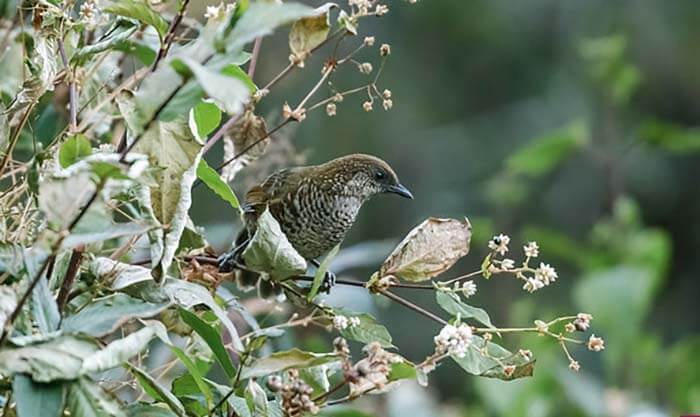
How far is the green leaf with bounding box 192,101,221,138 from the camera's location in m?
1.48

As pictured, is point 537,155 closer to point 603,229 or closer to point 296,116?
point 603,229

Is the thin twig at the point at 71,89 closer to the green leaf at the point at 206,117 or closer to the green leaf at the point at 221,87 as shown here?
the green leaf at the point at 206,117

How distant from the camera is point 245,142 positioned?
181 centimetres

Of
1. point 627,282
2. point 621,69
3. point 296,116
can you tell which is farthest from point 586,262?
point 296,116

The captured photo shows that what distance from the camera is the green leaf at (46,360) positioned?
1098 mm

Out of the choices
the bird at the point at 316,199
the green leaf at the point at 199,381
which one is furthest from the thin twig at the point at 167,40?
the bird at the point at 316,199

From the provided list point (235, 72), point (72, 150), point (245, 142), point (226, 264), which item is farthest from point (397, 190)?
point (72, 150)

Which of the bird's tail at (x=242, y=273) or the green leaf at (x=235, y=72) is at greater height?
the green leaf at (x=235, y=72)

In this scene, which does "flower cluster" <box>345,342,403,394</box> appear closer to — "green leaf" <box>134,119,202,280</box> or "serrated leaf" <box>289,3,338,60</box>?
"green leaf" <box>134,119,202,280</box>

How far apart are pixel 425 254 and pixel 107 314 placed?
0.42 meters

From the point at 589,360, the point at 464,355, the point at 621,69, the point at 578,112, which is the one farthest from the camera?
the point at 578,112

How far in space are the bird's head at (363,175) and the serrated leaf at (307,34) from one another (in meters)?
1.02

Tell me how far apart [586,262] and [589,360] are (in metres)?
1.59

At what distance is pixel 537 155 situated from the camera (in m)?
3.58
